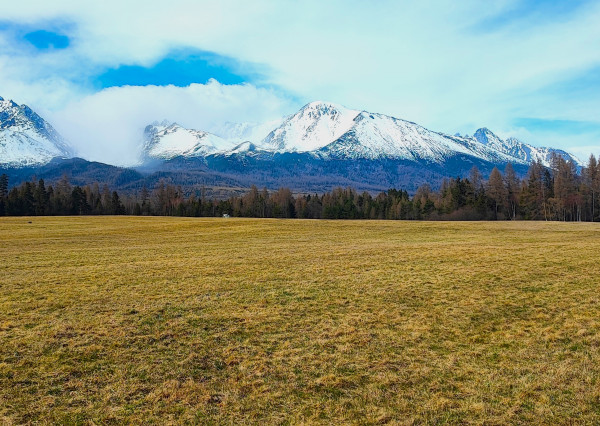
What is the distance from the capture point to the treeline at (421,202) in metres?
104

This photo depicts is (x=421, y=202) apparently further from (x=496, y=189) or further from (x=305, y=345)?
(x=305, y=345)

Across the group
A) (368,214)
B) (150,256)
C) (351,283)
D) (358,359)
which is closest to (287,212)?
(368,214)

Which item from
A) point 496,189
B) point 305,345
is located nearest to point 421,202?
point 496,189

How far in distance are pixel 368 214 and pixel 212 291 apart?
129 meters

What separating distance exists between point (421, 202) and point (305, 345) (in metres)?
133

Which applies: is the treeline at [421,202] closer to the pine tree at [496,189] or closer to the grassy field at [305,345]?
the pine tree at [496,189]

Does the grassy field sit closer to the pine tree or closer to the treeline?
the treeline

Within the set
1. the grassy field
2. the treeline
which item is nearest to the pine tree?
the treeline

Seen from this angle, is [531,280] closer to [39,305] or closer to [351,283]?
[351,283]

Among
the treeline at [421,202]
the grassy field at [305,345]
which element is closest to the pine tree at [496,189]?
the treeline at [421,202]

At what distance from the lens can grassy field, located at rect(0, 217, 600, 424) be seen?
29.1 feet

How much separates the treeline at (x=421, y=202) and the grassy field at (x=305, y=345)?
96.0m

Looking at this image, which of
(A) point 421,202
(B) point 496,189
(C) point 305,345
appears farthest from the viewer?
(A) point 421,202

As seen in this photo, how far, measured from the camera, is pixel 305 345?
1256 centimetres
